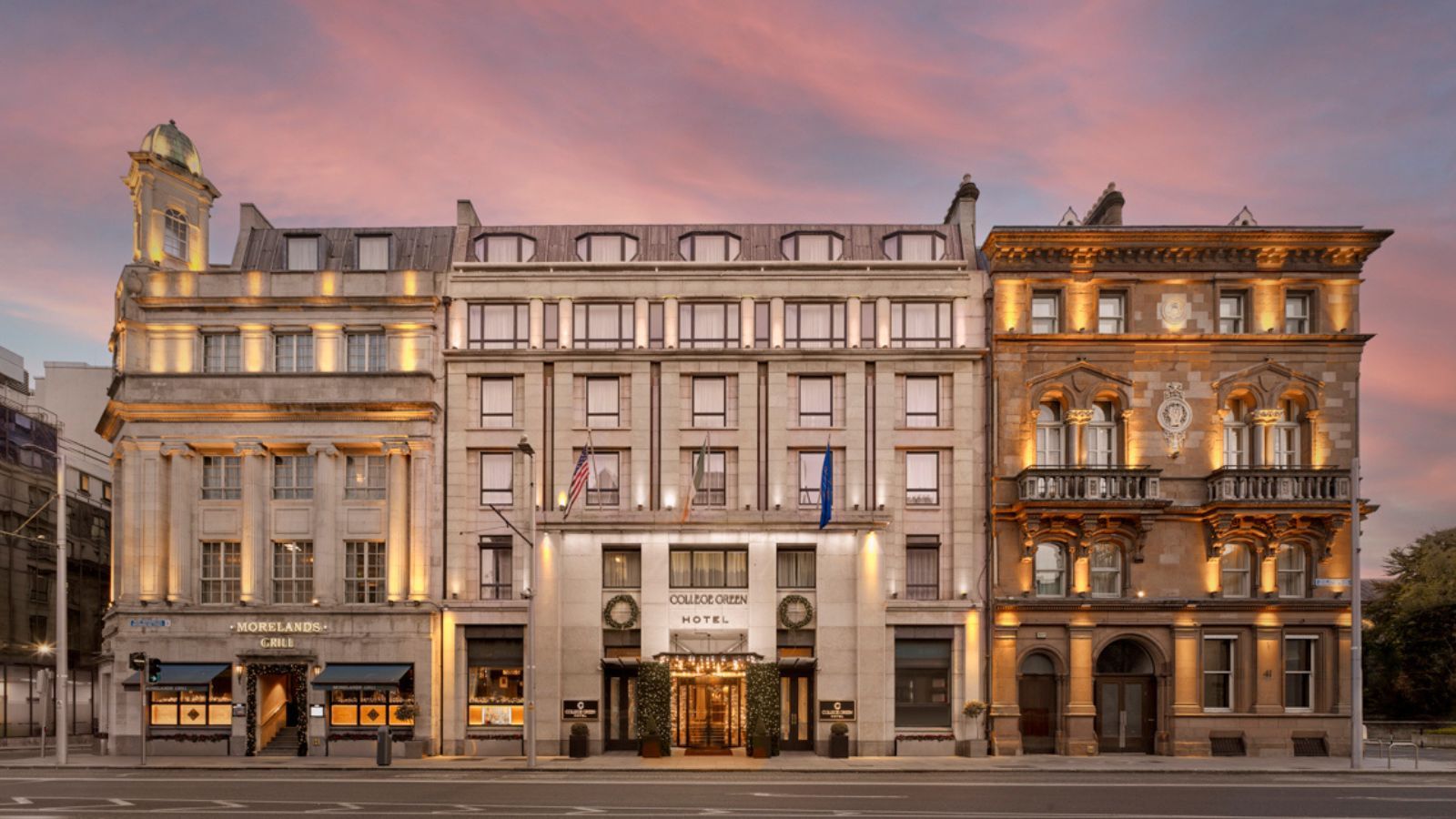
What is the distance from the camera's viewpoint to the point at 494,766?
35750 mm

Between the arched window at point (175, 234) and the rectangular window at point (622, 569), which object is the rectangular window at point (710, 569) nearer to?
the rectangular window at point (622, 569)

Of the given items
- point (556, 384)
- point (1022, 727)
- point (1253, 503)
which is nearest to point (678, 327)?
point (556, 384)

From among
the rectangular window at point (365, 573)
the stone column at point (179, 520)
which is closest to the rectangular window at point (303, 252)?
the stone column at point (179, 520)

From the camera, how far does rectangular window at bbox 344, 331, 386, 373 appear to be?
4256 centimetres

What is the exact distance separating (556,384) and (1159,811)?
2704 cm

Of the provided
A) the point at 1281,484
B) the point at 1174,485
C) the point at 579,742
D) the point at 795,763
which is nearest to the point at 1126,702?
the point at 1174,485

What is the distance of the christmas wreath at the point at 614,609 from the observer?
41.0m

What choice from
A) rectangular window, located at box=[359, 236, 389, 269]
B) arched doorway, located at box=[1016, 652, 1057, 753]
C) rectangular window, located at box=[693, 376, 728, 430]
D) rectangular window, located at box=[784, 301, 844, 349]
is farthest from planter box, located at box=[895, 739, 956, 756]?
rectangular window, located at box=[359, 236, 389, 269]

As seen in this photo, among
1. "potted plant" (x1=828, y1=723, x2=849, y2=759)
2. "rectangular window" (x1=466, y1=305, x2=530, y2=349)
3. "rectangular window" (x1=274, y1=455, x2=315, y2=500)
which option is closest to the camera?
"potted plant" (x1=828, y1=723, x2=849, y2=759)

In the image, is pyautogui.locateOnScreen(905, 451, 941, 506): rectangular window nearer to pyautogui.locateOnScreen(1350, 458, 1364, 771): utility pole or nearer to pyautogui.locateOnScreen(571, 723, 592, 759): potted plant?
pyautogui.locateOnScreen(1350, 458, 1364, 771): utility pole

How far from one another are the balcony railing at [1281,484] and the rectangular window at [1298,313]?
6030 millimetres

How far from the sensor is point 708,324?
43031 millimetres

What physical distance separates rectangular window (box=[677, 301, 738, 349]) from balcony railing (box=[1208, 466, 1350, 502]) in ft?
67.1

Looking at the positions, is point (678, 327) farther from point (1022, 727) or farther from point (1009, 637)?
point (1022, 727)
